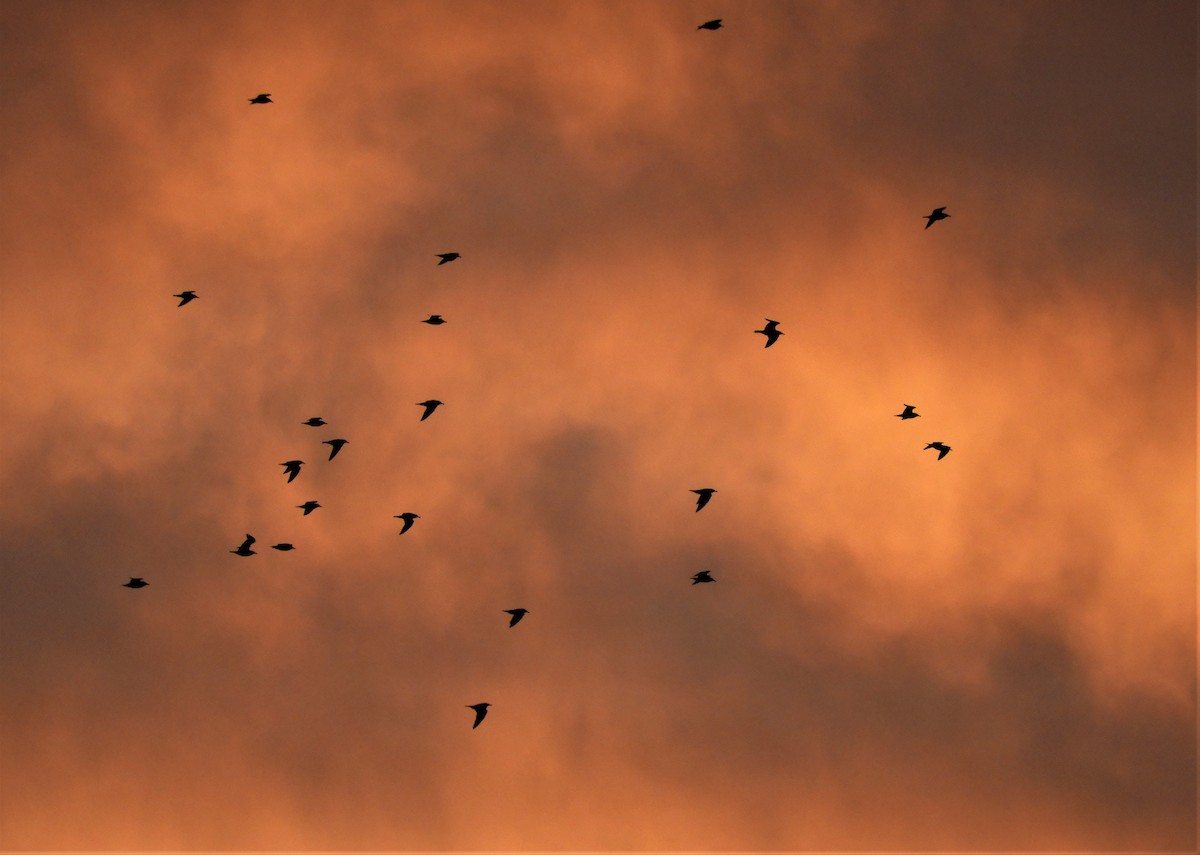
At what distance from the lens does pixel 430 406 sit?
135 m

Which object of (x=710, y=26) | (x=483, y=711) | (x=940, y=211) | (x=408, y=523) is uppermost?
(x=710, y=26)

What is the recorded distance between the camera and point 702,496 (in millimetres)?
133250

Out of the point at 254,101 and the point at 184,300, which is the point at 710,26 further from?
the point at 184,300

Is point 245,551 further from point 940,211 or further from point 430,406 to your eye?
point 940,211

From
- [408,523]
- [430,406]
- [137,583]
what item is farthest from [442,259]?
[137,583]

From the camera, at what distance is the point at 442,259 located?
436 ft

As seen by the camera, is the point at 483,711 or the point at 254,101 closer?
the point at 254,101

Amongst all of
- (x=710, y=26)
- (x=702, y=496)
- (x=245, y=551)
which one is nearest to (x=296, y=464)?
(x=245, y=551)

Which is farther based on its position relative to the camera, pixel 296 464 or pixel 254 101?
pixel 296 464

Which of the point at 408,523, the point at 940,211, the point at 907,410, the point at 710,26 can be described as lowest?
the point at 408,523

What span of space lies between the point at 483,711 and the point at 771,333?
34.5 metres

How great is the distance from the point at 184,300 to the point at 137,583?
2023cm

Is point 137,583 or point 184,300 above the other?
point 184,300

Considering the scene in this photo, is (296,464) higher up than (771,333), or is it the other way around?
(771,333)
